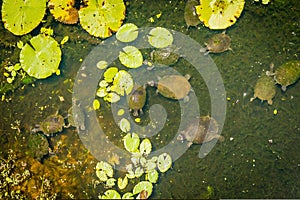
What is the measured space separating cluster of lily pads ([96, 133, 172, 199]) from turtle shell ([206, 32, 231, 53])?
1.15m

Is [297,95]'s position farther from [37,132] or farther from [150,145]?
[37,132]

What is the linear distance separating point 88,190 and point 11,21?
75.0 inches

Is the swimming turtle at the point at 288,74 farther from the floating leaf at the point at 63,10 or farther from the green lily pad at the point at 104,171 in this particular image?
the floating leaf at the point at 63,10

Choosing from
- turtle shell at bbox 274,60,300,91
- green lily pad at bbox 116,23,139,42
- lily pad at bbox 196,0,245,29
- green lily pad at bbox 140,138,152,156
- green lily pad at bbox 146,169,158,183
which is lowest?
green lily pad at bbox 146,169,158,183

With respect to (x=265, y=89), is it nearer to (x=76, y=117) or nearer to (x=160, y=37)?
(x=160, y=37)

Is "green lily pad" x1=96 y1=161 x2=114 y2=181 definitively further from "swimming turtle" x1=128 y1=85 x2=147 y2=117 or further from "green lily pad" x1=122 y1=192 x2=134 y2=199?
"swimming turtle" x1=128 y1=85 x2=147 y2=117

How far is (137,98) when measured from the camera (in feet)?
13.7

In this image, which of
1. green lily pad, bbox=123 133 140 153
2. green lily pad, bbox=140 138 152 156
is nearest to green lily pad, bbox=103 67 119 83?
green lily pad, bbox=123 133 140 153

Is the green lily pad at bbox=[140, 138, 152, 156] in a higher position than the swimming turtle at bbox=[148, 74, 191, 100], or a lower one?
lower

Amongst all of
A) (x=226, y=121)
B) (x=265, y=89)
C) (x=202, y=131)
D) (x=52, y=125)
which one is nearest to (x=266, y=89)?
(x=265, y=89)

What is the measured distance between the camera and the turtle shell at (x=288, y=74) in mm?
4074

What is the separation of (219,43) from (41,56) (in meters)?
1.80

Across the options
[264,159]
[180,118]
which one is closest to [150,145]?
[180,118]

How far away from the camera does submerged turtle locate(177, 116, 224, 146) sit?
4.18 meters
